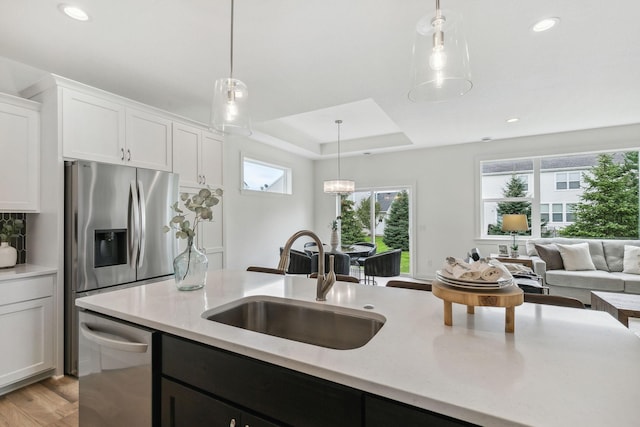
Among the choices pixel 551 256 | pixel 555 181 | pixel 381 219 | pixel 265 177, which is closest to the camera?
pixel 551 256

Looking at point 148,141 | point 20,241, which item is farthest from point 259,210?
point 20,241

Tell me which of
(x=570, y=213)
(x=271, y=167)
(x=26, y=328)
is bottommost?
(x=26, y=328)

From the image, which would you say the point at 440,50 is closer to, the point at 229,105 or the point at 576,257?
the point at 229,105

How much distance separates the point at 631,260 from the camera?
416cm

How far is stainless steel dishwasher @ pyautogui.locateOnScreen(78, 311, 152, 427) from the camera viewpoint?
1.23m

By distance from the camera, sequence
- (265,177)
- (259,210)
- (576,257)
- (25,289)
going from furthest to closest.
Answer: (265,177) → (259,210) → (576,257) → (25,289)

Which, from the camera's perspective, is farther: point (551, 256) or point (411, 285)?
point (551, 256)

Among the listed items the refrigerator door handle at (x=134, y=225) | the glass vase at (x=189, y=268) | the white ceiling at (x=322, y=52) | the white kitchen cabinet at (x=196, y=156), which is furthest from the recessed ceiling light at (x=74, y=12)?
the glass vase at (x=189, y=268)

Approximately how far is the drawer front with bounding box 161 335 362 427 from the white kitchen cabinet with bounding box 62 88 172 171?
2265mm

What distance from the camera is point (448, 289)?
3.58 feet

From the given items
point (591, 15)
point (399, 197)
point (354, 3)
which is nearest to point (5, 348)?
point (354, 3)

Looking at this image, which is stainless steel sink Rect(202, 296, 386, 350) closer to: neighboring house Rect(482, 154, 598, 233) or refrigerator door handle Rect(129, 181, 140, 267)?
refrigerator door handle Rect(129, 181, 140, 267)

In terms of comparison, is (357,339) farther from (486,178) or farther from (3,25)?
(486,178)

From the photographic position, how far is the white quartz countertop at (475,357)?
0.67 metres
